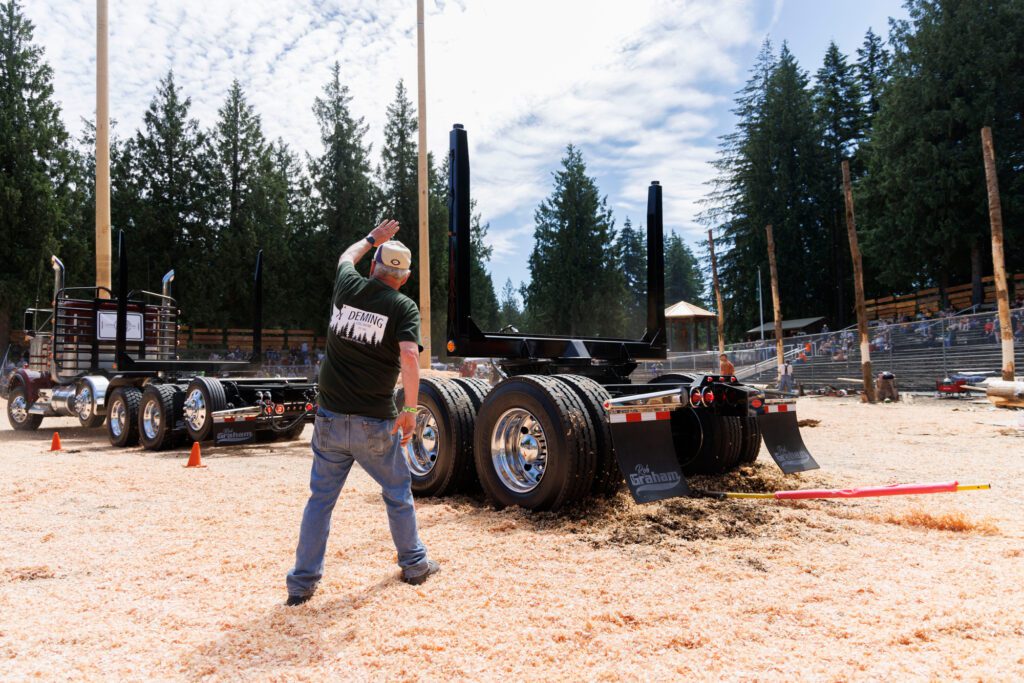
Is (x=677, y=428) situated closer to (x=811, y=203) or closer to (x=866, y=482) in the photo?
(x=866, y=482)

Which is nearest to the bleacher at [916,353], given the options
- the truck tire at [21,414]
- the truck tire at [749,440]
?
the truck tire at [749,440]

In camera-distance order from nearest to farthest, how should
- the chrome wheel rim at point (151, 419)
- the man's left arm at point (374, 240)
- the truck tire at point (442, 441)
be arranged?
the man's left arm at point (374, 240) < the truck tire at point (442, 441) < the chrome wheel rim at point (151, 419)

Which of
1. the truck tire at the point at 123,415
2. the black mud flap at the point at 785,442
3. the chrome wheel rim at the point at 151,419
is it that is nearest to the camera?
the black mud flap at the point at 785,442

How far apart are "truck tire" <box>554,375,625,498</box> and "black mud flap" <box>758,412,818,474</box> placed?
5.07 ft

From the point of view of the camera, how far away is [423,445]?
694 cm

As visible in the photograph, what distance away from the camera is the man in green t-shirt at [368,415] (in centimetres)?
396

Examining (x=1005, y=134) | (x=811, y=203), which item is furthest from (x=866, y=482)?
(x=811, y=203)

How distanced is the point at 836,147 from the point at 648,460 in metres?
49.1

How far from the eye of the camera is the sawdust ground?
119 inches

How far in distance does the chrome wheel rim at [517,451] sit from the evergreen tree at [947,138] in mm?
34003

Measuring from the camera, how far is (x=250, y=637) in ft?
11.0

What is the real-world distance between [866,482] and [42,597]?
715 cm

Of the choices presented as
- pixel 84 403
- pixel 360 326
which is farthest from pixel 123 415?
pixel 360 326

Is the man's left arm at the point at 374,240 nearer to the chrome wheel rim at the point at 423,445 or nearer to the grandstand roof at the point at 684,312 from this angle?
the chrome wheel rim at the point at 423,445
